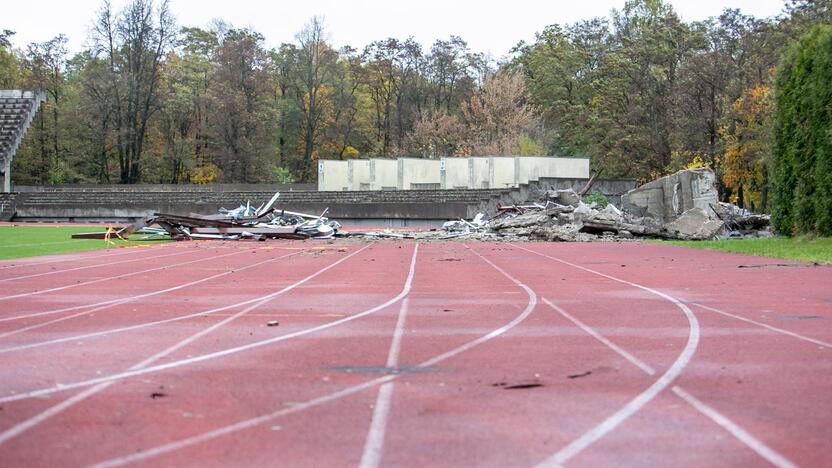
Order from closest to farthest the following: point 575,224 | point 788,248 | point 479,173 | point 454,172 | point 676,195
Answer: point 788,248 → point 575,224 → point 676,195 → point 479,173 → point 454,172

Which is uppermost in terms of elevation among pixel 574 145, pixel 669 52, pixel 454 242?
pixel 669 52

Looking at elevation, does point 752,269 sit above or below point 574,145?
below

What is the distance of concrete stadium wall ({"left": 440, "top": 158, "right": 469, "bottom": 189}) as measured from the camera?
151ft

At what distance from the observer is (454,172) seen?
1820 inches

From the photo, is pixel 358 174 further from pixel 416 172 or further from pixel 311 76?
pixel 311 76

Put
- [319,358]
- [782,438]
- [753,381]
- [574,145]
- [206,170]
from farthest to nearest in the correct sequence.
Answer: [206,170], [574,145], [319,358], [753,381], [782,438]

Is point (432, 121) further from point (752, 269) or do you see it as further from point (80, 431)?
point (80, 431)

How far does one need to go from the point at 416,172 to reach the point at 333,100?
23.9 metres

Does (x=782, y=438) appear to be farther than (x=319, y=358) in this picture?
No

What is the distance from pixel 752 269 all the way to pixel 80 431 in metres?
12.2

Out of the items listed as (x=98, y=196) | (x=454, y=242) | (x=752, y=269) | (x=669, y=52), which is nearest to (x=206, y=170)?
(x=98, y=196)

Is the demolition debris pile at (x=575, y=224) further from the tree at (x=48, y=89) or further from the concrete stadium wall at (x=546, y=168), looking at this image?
the tree at (x=48, y=89)

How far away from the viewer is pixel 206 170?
212ft

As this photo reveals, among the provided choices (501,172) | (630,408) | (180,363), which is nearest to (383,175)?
(501,172)
